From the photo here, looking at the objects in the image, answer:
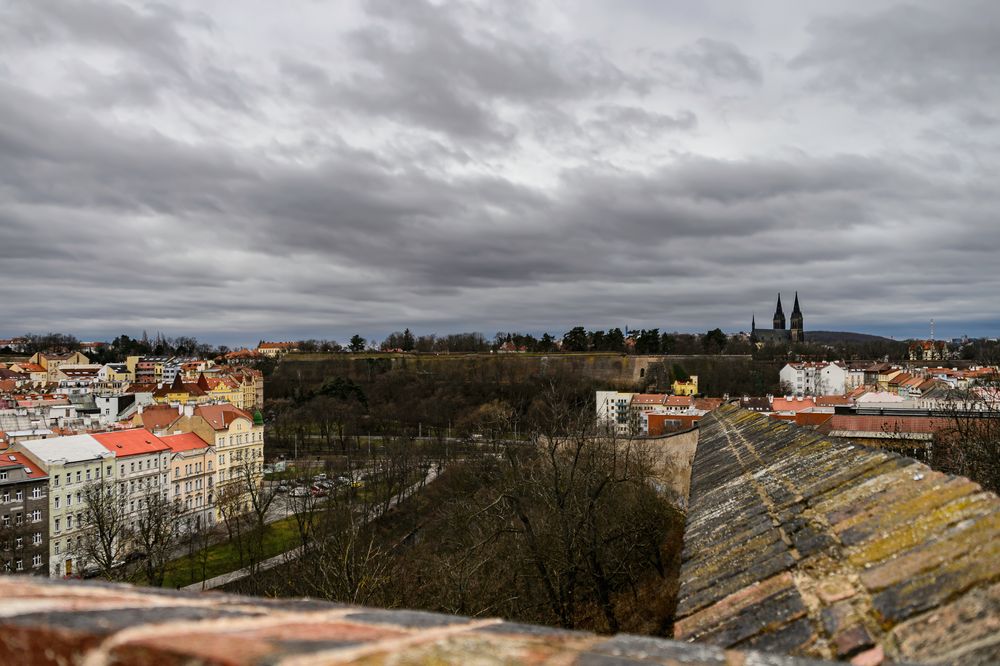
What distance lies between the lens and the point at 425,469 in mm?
45562

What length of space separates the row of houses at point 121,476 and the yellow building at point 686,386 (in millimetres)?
53386

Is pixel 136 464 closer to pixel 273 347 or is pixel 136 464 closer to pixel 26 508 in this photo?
pixel 26 508

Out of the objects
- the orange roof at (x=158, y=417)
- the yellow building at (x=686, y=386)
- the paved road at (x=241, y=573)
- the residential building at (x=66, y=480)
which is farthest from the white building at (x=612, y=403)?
the residential building at (x=66, y=480)

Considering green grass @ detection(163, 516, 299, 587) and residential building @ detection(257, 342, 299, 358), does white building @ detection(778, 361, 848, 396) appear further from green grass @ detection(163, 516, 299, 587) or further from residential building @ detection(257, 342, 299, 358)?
residential building @ detection(257, 342, 299, 358)

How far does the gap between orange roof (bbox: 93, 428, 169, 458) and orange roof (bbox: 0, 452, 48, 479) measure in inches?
156

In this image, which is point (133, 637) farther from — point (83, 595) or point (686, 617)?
point (686, 617)

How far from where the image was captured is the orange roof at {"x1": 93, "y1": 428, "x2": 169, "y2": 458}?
1380 inches

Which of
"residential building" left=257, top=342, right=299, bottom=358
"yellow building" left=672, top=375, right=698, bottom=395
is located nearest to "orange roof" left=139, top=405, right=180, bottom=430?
"yellow building" left=672, top=375, right=698, bottom=395

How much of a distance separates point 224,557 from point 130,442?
9951 mm

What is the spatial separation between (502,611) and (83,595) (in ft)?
40.1

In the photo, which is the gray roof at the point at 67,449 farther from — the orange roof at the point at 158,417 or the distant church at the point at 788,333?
the distant church at the point at 788,333

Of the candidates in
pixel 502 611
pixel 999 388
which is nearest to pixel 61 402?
pixel 502 611

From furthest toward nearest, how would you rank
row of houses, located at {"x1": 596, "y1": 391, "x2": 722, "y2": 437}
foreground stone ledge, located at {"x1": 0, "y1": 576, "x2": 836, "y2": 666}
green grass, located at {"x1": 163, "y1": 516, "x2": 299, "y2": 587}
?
row of houses, located at {"x1": 596, "y1": 391, "x2": 722, "y2": 437} → green grass, located at {"x1": 163, "y1": 516, "x2": 299, "y2": 587} → foreground stone ledge, located at {"x1": 0, "y1": 576, "x2": 836, "y2": 666}

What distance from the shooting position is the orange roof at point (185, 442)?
128 ft
